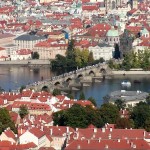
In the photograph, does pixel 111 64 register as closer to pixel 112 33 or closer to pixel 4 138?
pixel 112 33

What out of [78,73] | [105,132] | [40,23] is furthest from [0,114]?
[40,23]

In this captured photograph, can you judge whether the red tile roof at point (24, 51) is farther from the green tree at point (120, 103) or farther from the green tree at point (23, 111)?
the green tree at point (23, 111)

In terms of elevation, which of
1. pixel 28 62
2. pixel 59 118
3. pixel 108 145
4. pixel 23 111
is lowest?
pixel 28 62

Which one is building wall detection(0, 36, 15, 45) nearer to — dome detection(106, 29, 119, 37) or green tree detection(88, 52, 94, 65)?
dome detection(106, 29, 119, 37)

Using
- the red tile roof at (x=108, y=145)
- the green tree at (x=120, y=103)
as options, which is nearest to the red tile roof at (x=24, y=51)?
the green tree at (x=120, y=103)

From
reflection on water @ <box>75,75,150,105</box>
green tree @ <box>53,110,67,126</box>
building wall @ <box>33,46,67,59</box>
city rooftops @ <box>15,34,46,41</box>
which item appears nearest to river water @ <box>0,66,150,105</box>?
reflection on water @ <box>75,75,150,105</box>

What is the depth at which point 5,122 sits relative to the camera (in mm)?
18656

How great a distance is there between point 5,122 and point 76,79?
11336 mm

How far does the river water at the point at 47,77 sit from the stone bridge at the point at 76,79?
18.1 inches

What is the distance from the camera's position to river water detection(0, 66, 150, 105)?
88.6 ft

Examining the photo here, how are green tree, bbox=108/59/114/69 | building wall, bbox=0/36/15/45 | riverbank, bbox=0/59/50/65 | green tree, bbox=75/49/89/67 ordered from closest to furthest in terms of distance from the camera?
green tree, bbox=108/59/114/69 < green tree, bbox=75/49/89/67 < riverbank, bbox=0/59/50/65 < building wall, bbox=0/36/15/45

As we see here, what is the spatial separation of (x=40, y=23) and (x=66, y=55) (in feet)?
31.6

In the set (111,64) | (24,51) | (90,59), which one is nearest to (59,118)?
(111,64)

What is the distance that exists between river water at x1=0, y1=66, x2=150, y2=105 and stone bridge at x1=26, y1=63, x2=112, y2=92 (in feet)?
1.51
